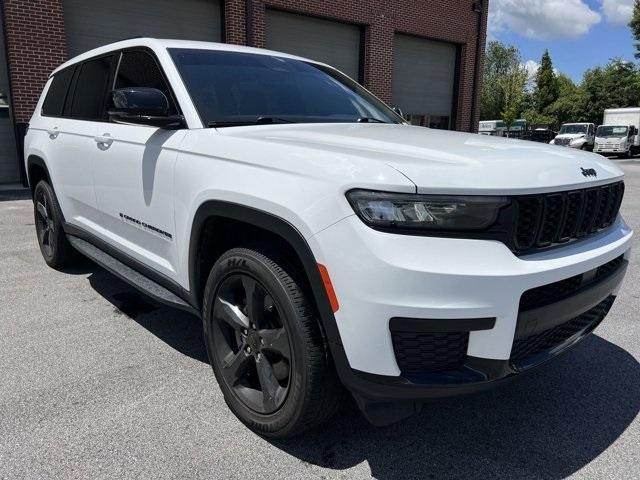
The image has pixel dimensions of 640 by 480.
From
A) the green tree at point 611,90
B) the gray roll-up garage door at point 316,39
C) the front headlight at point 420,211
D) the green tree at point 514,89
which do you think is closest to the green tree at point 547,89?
the green tree at point 514,89

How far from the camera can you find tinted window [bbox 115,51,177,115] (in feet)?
10.2

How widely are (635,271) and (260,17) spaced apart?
10317 millimetres

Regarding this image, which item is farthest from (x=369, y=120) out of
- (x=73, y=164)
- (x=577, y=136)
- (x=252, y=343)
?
(x=577, y=136)

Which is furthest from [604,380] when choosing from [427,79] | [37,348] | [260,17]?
[427,79]

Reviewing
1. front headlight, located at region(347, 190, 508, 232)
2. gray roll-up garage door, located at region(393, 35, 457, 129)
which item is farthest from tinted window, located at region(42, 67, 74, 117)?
gray roll-up garage door, located at region(393, 35, 457, 129)

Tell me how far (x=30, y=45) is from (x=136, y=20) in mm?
2237

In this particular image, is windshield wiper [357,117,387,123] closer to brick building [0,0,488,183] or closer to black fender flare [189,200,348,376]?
black fender flare [189,200,348,376]

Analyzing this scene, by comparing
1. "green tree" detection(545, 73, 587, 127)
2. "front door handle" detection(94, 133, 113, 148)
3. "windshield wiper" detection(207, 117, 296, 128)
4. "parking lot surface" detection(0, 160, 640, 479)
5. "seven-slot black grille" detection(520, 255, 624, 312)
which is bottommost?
"parking lot surface" detection(0, 160, 640, 479)

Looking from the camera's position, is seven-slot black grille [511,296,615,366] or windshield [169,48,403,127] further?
windshield [169,48,403,127]

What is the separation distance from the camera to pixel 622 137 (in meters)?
29.5

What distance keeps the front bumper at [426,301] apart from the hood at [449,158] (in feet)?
0.71

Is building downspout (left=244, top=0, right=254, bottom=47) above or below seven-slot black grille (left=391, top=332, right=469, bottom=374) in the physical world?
above

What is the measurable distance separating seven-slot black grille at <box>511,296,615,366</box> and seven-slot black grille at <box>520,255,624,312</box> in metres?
0.14

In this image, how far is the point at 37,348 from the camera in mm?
3385
